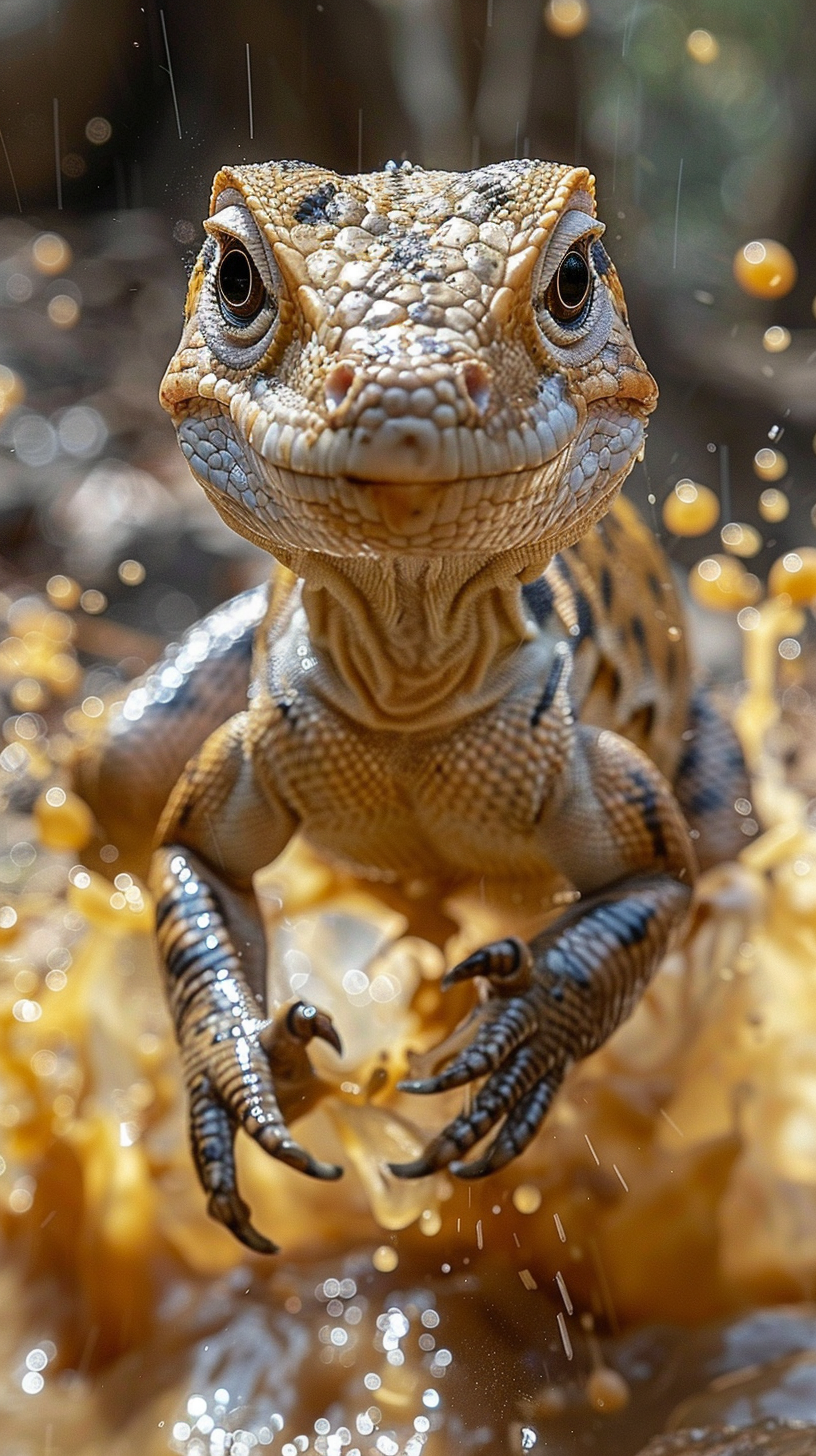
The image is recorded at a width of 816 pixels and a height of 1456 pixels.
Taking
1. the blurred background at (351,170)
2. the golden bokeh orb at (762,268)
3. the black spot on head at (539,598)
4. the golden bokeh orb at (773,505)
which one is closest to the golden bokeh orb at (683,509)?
the blurred background at (351,170)

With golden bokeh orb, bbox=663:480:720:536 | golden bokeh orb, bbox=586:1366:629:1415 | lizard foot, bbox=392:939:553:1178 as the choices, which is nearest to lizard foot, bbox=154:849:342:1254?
lizard foot, bbox=392:939:553:1178

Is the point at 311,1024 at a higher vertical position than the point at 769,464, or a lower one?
higher

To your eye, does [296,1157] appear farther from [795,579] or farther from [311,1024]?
[795,579]

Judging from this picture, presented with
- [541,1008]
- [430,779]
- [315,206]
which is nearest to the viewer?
[315,206]

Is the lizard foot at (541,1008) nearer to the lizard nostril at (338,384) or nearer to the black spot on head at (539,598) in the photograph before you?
the black spot on head at (539,598)

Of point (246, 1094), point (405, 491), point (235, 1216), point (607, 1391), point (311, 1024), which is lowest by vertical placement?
point (607, 1391)

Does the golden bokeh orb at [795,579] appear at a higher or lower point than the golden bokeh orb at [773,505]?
higher

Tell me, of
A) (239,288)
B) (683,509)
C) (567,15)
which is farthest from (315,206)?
(567,15)

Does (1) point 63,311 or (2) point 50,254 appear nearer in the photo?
(2) point 50,254
